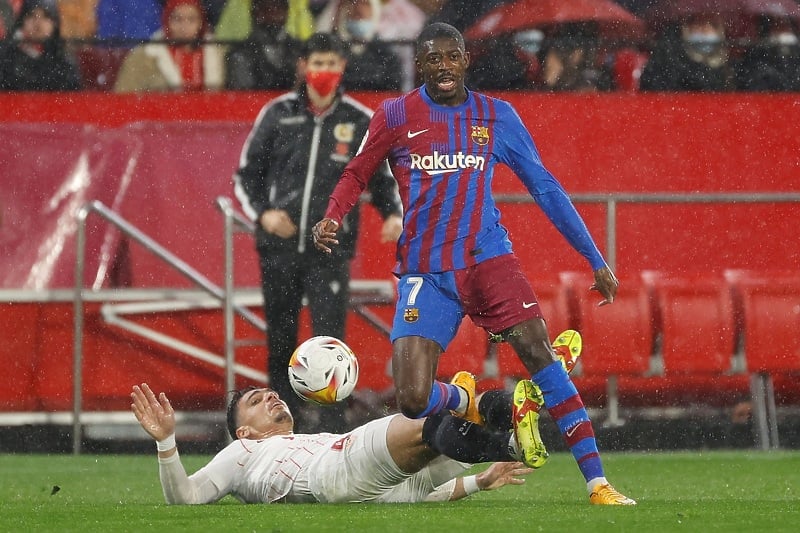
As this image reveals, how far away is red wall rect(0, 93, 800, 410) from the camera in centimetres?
1238

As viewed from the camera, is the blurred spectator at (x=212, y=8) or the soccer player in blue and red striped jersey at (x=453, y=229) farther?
the blurred spectator at (x=212, y=8)

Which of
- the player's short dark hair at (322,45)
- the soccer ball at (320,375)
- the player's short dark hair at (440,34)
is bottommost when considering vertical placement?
the soccer ball at (320,375)

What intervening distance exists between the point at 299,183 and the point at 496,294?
3.57m

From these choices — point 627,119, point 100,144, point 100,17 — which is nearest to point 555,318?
point 627,119

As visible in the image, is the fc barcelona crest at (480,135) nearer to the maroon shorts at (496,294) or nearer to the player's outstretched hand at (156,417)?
the maroon shorts at (496,294)

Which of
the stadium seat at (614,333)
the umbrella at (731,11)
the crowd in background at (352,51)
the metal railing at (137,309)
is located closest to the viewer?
the stadium seat at (614,333)

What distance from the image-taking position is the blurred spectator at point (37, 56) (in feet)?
44.0

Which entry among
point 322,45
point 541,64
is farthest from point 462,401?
point 541,64

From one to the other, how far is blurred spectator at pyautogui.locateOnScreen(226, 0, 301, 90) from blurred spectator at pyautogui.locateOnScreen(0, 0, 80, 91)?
124cm

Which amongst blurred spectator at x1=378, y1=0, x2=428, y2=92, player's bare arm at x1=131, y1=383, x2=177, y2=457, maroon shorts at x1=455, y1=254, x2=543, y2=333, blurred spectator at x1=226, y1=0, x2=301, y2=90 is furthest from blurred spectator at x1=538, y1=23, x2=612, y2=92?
player's bare arm at x1=131, y1=383, x2=177, y2=457

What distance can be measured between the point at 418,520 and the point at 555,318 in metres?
5.24

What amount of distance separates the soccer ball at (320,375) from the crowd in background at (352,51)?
5.98 meters

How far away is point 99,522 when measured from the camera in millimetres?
6801

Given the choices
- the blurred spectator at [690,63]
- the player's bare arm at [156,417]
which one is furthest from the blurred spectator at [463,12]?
the player's bare arm at [156,417]
